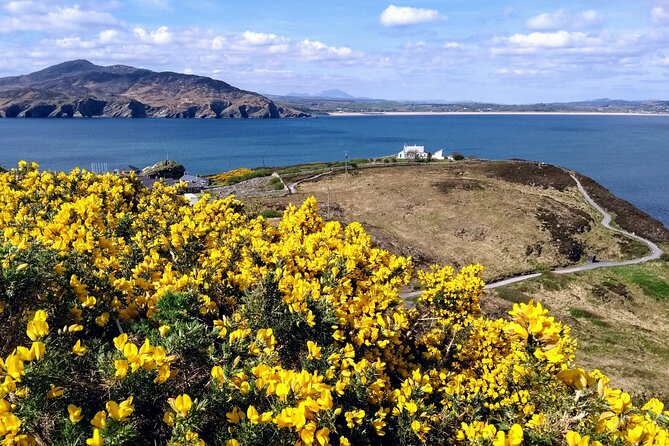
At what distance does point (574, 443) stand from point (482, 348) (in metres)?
7.75

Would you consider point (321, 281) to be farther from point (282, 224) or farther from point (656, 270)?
point (656, 270)

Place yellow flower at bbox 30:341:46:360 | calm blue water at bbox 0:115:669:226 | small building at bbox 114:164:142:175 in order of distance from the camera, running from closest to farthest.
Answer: yellow flower at bbox 30:341:46:360 → small building at bbox 114:164:142:175 → calm blue water at bbox 0:115:669:226

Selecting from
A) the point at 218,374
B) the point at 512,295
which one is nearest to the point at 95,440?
the point at 218,374

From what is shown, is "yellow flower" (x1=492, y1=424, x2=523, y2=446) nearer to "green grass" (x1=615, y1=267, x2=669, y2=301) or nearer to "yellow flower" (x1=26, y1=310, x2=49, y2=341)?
"yellow flower" (x1=26, y1=310, x2=49, y2=341)

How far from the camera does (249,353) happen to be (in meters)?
6.17

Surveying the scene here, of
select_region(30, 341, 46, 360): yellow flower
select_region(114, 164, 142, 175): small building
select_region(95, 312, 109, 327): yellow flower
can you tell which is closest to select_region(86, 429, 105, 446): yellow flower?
select_region(30, 341, 46, 360): yellow flower

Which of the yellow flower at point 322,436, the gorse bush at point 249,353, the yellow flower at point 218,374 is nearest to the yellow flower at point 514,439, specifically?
the gorse bush at point 249,353

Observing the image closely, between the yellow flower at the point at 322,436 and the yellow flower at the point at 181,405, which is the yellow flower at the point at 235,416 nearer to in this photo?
the yellow flower at the point at 181,405

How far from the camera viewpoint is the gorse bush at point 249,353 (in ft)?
15.6

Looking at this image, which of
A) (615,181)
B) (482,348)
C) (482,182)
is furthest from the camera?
(615,181)

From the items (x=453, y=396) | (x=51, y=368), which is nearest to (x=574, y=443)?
(x=453, y=396)

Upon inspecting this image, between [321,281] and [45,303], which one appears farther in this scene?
[321,281]

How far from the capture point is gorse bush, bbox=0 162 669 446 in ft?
15.6

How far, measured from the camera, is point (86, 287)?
7.19 metres
